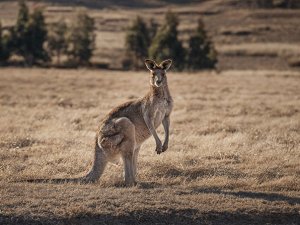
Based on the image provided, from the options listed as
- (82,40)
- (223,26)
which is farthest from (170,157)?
(223,26)

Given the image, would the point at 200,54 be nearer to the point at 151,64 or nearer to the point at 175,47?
the point at 175,47

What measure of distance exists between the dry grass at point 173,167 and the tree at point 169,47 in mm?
28402

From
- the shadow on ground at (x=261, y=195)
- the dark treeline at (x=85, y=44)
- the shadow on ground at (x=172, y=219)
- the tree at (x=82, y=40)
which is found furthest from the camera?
the tree at (x=82, y=40)

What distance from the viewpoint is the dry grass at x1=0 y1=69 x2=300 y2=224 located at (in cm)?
894

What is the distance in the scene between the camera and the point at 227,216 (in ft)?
29.5

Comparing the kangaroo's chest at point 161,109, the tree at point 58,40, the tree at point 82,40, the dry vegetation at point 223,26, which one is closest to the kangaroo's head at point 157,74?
the kangaroo's chest at point 161,109

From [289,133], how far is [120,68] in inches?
1560

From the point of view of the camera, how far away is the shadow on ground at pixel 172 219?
8.52 metres

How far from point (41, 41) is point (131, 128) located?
47.7m

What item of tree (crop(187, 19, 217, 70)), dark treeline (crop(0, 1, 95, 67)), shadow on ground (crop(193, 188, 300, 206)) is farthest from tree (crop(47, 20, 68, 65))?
shadow on ground (crop(193, 188, 300, 206))

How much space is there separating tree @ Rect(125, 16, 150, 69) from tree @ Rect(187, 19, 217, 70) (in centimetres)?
518

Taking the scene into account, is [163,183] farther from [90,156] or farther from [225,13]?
[225,13]

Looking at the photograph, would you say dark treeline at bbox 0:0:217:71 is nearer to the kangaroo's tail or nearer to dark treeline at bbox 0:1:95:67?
dark treeline at bbox 0:1:95:67

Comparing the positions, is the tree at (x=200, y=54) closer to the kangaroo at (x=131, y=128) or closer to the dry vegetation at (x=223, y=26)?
the dry vegetation at (x=223, y=26)
